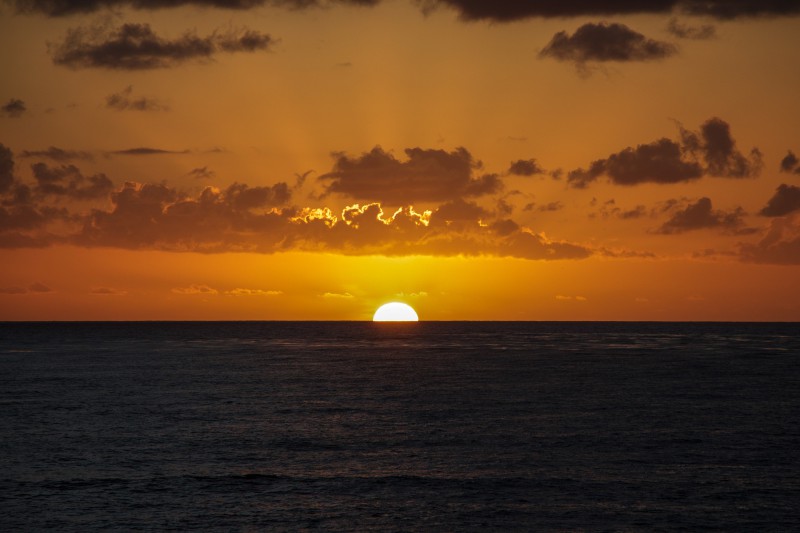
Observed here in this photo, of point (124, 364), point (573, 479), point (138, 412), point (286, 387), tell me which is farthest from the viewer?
point (124, 364)

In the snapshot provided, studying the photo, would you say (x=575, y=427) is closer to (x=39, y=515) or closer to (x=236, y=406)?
(x=236, y=406)

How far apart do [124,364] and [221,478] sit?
10984cm

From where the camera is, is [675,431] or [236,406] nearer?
[675,431]

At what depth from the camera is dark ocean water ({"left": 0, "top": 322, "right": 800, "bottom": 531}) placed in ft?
144

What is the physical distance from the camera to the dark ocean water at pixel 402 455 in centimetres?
4381

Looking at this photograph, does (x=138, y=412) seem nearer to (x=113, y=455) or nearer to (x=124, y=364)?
(x=113, y=455)

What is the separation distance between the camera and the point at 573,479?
50844 millimetres

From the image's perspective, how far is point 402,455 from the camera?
58719mm

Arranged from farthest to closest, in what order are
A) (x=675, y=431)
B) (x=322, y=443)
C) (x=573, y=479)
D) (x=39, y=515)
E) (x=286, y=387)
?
1. (x=286, y=387)
2. (x=675, y=431)
3. (x=322, y=443)
4. (x=573, y=479)
5. (x=39, y=515)

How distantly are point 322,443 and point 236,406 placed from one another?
2518 cm

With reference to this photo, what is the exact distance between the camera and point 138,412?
8150cm

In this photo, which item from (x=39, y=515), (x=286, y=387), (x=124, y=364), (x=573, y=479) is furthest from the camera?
(x=124, y=364)

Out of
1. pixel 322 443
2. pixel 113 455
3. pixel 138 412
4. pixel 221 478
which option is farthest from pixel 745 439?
pixel 138 412

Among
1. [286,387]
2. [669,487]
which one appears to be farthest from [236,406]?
[669,487]
